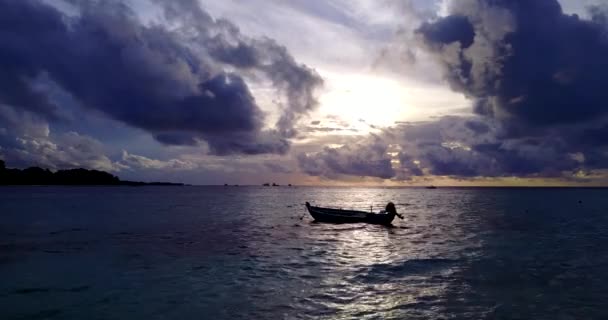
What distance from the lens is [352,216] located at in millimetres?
55156

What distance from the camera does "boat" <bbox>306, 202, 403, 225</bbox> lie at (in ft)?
176

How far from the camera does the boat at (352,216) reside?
5372 cm

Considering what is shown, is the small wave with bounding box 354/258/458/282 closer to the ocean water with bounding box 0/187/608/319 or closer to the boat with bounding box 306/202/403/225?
the ocean water with bounding box 0/187/608/319

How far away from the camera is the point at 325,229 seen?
160 ft

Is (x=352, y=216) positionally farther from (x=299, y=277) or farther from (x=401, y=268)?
(x=299, y=277)

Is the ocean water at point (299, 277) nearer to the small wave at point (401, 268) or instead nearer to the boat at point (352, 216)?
the small wave at point (401, 268)

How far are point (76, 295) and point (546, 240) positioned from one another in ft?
136

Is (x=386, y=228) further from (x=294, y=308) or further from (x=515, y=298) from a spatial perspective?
(x=294, y=308)

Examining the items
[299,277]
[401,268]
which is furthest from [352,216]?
[299,277]

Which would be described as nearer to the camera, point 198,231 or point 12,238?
point 12,238

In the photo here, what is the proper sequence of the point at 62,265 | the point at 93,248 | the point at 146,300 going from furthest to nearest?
the point at 93,248 → the point at 62,265 → the point at 146,300

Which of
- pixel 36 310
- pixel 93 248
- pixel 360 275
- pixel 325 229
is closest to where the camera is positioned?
pixel 36 310

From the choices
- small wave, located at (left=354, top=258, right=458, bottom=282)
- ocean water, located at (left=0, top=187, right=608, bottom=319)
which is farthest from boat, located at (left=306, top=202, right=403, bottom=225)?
small wave, located at (left=354, top=258, right=458, bottom=282)

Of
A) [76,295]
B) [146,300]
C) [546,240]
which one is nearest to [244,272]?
[146,300]
